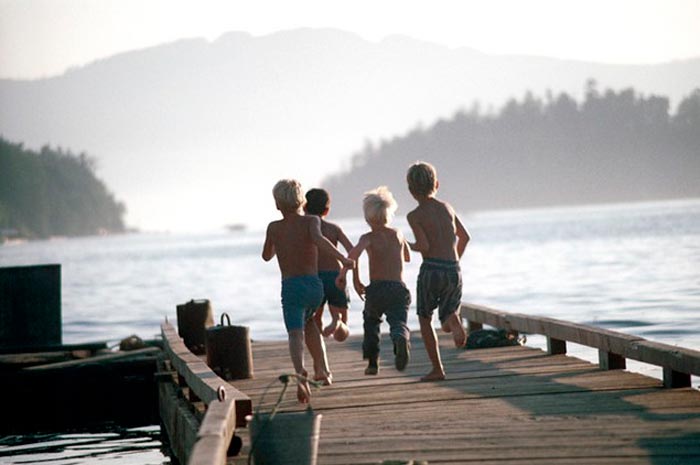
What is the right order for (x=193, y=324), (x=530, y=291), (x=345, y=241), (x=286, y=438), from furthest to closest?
(x=530, y=291) → (x=193, y=324) → (x=345, y=241) → (x=286, y=438)

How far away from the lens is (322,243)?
10406mm

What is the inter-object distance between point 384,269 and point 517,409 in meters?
2.30

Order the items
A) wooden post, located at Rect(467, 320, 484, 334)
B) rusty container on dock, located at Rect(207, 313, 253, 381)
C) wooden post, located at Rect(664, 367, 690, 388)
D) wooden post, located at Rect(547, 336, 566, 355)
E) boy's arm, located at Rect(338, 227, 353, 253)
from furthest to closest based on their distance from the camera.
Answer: wooden post, located at Rect(467, 320, 484, 334) → wooden post, located at Rect(547, 336, 566, 355) → rusty container on dock, located at Rect(207, 313, 253, 381) → boy's arm, located at Rect(338, 227, 353, 253) → wooden post, located at Rect(664, 367, 690, 388)

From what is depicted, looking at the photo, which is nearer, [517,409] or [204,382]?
[517,409]

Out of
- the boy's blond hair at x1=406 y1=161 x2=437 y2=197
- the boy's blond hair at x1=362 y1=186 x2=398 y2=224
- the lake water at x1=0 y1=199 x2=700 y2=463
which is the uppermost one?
the boy's blond hair at x1=406 y1=161 x2=437 y2=197

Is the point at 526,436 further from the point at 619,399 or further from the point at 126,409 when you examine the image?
the point at 126,409

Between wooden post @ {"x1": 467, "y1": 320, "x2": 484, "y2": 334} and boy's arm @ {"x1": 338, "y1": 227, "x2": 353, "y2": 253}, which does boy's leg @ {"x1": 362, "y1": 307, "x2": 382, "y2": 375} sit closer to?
boy's arm @ {"x1": 338, "y1": 227, "x2": 353, "y2": 253}

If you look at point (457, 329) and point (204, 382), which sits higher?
point (457, 329)

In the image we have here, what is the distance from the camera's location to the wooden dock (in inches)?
293

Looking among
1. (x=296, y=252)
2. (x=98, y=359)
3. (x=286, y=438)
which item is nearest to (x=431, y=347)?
(x=296, y=252)

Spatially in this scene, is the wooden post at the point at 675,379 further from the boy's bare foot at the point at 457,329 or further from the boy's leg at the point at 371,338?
the boy's leg at the point at 371,338

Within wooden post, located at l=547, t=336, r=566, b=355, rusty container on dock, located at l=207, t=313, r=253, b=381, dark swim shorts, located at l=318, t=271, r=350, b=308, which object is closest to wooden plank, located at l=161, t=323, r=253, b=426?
rusty container on dock, located at l=207, t=313, r=253, b=381

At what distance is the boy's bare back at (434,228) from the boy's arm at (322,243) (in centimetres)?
69

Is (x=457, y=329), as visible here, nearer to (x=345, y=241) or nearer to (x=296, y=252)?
(x=345, y=241)
